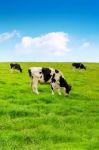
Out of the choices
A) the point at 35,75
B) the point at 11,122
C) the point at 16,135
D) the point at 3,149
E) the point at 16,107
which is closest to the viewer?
the point at 3,149

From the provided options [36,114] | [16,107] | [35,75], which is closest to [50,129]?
[36,114]

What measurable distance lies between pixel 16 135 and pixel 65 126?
2.80 m

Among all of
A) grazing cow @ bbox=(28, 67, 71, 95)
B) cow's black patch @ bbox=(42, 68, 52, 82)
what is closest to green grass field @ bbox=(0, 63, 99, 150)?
grazing cow @ bbox=(28, 67, 71, 95)

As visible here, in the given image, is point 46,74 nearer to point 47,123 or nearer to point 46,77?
point 46,77

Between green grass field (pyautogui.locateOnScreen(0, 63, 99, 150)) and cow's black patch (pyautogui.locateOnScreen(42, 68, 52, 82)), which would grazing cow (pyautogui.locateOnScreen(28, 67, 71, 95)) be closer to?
cow's black patch (pyautogui.locateOnScreen(42, 68, 52, 82))

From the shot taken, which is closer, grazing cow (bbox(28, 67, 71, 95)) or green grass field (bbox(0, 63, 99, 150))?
green grass field (bbox(0, 63, 99, 150))

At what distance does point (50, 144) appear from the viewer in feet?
44.2

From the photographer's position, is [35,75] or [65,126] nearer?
[65,126]

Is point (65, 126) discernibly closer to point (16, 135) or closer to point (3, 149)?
point (16, 135)

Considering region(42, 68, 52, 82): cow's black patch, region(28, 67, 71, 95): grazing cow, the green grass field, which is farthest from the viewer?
region(42, 68, 52, 82): cow's black patch

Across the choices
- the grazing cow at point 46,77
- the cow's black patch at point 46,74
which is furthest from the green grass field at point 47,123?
the cow's black patch at point 46,74

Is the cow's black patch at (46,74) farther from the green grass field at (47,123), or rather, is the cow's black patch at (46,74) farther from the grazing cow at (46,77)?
the green grass field at (47,123)

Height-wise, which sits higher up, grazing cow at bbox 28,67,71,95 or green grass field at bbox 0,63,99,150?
grazing cow at bbox 28,67,71,95

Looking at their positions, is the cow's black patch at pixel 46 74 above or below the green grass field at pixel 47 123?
above
